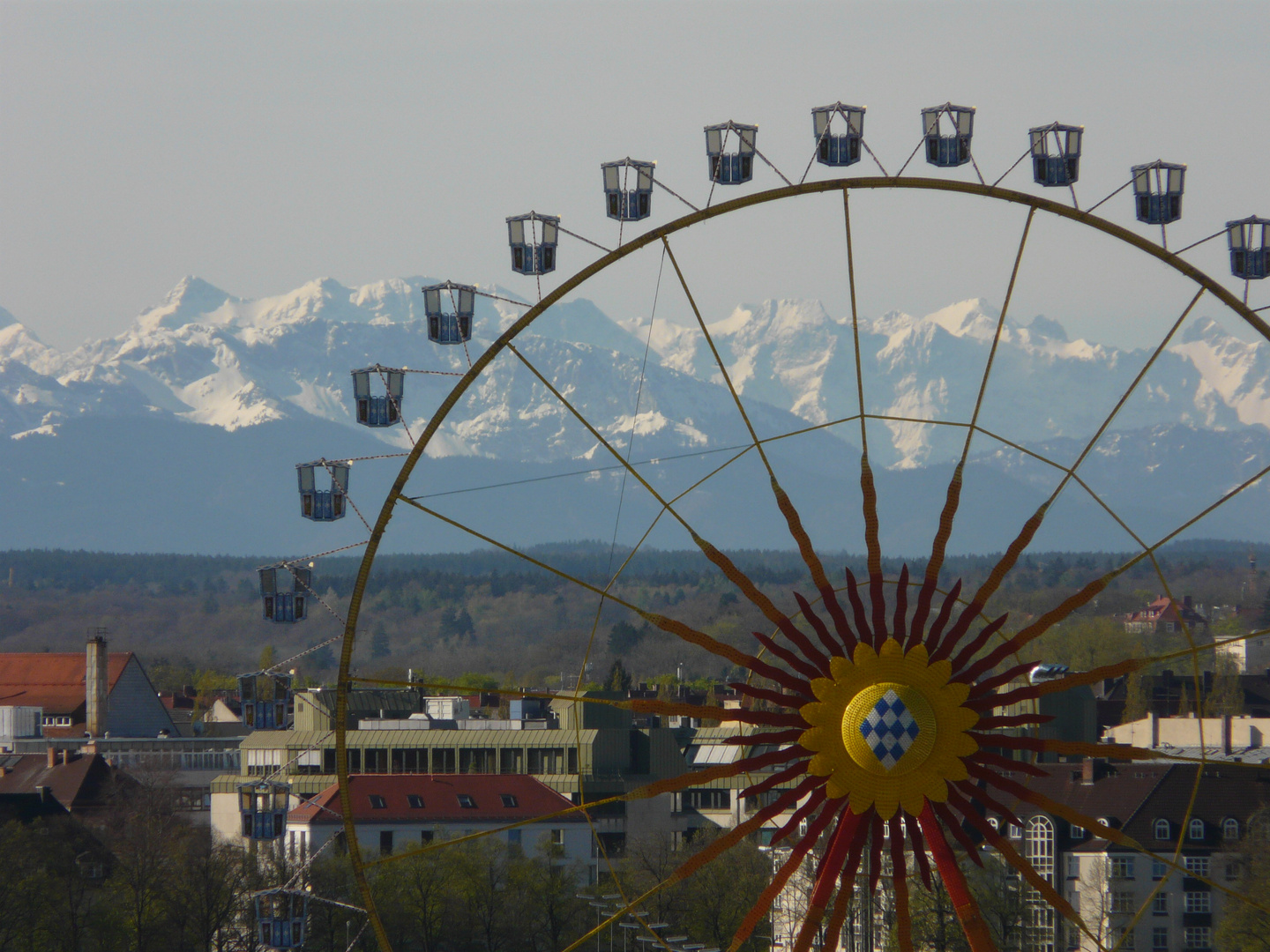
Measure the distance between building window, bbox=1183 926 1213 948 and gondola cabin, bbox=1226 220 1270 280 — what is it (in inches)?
2803

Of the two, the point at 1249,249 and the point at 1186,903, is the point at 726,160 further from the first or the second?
the point at 1186,903

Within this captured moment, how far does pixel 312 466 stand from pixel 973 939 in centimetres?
3712

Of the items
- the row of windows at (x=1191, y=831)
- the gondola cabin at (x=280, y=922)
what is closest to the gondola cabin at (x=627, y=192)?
the gondola cabin at (x=280, y=922)

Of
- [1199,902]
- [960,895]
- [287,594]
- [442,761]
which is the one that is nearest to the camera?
[960,895]

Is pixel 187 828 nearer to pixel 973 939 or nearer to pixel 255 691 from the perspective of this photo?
pixel 255 691

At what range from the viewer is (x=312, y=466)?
66.2 m

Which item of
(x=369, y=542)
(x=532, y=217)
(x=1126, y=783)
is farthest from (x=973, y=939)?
(x=1126, y=783)

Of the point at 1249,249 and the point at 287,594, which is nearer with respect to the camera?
the point at 1249,249

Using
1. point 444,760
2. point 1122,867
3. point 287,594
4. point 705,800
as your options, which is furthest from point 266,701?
point 705,800

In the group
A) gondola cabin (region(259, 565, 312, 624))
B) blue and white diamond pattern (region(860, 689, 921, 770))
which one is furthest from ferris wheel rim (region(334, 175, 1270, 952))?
gondola cabin (region(259, 565, 312, 624))

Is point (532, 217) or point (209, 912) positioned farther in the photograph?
point (209, 912)

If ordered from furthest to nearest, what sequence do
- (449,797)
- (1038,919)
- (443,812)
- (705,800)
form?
(705,800) → (449,797) → (443,812) → (1038,919)

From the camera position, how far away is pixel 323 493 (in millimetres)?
65125

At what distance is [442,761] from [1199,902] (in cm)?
6287
